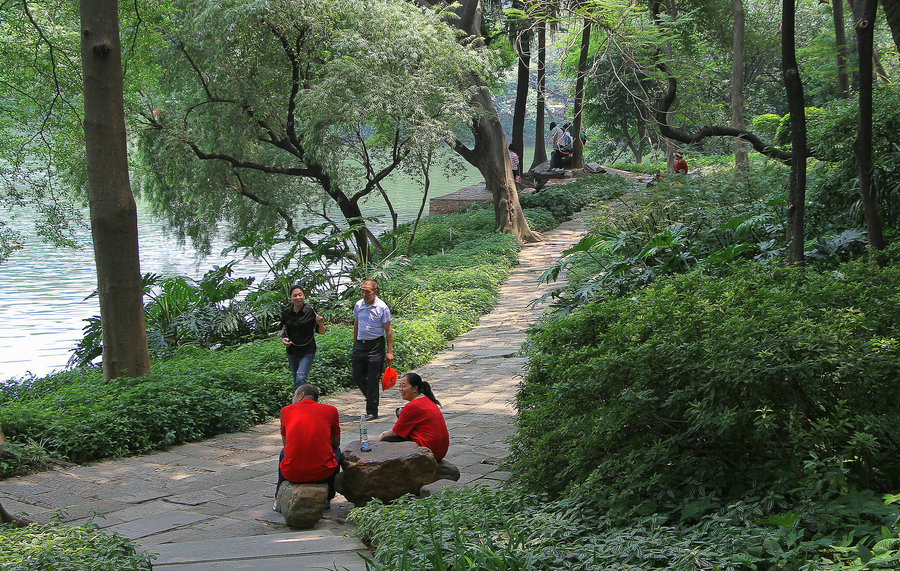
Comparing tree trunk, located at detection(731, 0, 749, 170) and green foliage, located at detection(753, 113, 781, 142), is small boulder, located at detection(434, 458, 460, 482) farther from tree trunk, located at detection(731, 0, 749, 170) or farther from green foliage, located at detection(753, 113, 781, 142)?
green foliage, located at detection(753, 113, 781, 142)

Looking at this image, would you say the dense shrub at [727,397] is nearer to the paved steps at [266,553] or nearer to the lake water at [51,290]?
the paved steps at [266,553]

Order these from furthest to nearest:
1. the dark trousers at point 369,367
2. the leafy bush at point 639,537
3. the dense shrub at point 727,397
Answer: the dark trousers at point 369,367, the dense shrub at point 727,397, the leafy bush at point 639,537

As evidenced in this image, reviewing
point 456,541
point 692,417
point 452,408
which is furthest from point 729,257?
point 456,541

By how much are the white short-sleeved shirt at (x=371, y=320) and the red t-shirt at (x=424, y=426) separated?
2.34 m

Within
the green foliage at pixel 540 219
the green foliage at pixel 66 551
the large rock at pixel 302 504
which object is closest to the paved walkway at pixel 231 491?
the large rock at pixel 302 504

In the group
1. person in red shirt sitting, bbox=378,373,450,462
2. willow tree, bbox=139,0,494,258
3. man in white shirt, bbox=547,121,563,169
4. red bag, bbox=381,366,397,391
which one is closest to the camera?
person in red shirt sitting, bbox=378,373,450,462

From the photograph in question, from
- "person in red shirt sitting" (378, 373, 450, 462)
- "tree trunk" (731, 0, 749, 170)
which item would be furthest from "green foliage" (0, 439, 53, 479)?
"tree trunk" (731, 0, 749, 170)

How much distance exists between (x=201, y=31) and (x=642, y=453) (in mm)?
15445

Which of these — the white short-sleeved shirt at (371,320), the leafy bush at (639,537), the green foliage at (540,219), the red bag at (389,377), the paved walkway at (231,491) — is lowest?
the paved walkway at (231,491)

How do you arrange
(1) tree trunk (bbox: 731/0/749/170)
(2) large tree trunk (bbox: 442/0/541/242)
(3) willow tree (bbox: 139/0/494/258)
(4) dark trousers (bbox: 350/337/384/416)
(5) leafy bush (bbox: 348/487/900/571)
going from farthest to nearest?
1. (2) large tree trunk (bbox: 442/0/541/242)
2. (1) tree trunk (bbox: 731/0/749/170)
3. (3) willow tree (bbox: 139/0/494/258)
4. (4) dark trousers (bbox: 350/337/384/416)
5. (5) leafy bush (bbox: 348/487/900/571)

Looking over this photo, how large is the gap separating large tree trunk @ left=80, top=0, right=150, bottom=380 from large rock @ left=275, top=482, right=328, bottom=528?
4662 mm

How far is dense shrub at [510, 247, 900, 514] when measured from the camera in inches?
153

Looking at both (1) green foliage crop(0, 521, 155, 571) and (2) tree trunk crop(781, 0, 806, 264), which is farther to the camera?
(2) tree trunk crop(781, 0, 806, 264)

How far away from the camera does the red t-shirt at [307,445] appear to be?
238 inches
